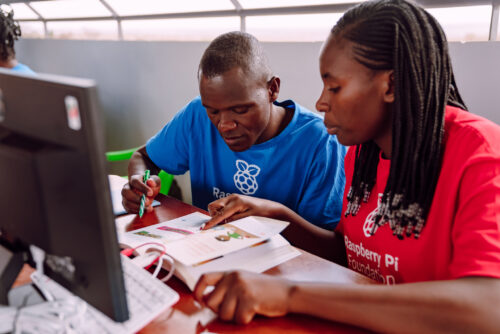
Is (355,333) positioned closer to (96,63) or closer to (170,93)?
(170,93)

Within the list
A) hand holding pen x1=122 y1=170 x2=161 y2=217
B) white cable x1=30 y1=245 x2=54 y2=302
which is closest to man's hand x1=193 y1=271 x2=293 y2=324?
white cable x1=30 y1=245 x2=54 y2=302

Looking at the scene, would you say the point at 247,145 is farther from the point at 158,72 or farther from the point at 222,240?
the point at 158,72

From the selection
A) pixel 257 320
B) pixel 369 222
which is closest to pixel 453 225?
pixel 369 222

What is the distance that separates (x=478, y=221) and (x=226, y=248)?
507 millimetres

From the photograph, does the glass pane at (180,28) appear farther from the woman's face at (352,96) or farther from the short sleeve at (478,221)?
the short sleeve at (478,221)

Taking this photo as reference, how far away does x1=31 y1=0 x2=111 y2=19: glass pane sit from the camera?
12.2ft

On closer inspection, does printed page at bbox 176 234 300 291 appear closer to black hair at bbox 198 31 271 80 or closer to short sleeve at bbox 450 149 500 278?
short sleeve at bbox 450 149 500 278

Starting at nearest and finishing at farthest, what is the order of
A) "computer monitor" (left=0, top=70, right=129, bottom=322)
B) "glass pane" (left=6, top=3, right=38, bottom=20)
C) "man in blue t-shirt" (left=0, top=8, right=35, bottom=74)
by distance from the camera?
"computer monitor" (left=0, top=70, right=129, bottom=322), "man in blue t-shirt" (left=0, top=8, right=35, bottom=74), "glass pane" (left=6, top=3, right=38, bottom=20)

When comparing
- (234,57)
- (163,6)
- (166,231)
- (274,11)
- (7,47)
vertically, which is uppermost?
(163,6)

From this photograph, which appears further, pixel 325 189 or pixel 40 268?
pixel 325 189

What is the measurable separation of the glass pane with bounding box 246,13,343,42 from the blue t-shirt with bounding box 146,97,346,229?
0.89 m

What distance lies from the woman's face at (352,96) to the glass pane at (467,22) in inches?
44.1

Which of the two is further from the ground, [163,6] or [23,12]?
[23,12]

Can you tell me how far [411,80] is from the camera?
83cm
